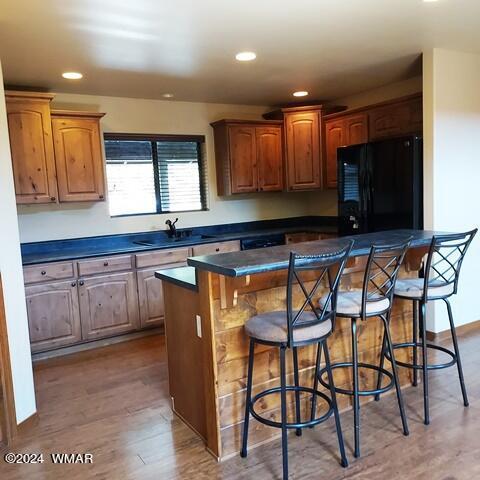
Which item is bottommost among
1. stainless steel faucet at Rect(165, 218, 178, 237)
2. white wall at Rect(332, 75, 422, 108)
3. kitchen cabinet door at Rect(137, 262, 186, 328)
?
kitchen cabinet door at Rect(137, 262, 186, 328)

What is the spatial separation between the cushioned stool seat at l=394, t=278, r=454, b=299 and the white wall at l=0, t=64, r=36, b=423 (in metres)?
2.28

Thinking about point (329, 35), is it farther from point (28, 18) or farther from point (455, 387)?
point (455, 387)

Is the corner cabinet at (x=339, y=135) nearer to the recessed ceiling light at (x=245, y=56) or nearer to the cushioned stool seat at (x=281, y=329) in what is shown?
the recessed ceiling light at (x=245, y=56)

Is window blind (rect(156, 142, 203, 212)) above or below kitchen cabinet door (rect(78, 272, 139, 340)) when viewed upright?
above

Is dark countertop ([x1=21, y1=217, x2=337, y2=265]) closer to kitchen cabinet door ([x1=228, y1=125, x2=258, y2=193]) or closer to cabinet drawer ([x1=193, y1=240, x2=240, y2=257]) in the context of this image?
cabinet drawer ([x1=193, y1=240, x2=240, y2=257])

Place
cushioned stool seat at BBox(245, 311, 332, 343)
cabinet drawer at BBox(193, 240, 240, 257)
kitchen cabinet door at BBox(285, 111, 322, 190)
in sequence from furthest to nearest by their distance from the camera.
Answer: kitchen cabinet door at BBox(285, 111, 322, 190)
cabinet drawer at BBox(193, 240, 240, 257)
cushioned stool seat at BBox(245, 311, 332, 343)

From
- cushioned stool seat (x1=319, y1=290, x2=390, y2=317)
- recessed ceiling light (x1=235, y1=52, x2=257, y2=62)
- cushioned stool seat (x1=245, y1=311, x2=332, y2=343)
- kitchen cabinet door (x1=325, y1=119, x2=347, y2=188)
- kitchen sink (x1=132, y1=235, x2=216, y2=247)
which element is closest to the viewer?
cushioned stool seat (x1=245, y1=311, x2=332, y2=343)

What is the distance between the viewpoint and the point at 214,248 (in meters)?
4.67

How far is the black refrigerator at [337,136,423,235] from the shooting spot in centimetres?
373

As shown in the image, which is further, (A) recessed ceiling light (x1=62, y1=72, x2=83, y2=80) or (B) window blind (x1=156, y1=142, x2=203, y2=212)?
(B) window blind (x1=156, y1=142, x2=203, y2=212)

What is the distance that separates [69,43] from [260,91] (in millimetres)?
2204

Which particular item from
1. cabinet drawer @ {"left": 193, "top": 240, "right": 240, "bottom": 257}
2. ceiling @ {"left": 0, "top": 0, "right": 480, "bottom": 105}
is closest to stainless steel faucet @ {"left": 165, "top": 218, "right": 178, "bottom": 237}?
cabinet drawer @ {"left": 193, "top": 240, "right": 240, "bottom": 257}

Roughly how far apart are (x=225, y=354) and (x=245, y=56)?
90.5 inches

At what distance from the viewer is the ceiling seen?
2537 millimetres
